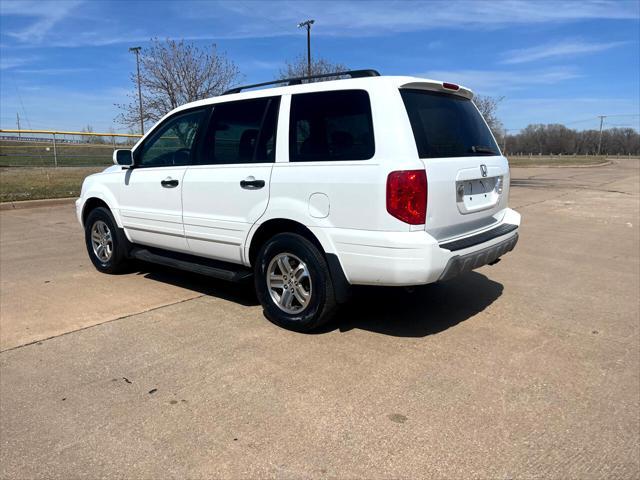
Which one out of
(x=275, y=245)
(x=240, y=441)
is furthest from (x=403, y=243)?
(x=240, y=441)

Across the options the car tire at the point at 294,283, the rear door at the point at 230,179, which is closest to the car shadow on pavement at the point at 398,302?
the car tire at the point at 294,283

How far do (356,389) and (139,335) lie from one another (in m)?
1.95

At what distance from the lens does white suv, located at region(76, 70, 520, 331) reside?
11.5ft

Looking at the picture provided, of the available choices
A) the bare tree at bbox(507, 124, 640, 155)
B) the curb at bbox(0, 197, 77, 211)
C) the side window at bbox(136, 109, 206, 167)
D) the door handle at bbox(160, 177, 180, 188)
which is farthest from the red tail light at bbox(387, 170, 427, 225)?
the bare tree at bbox(507, 124, 640, 155)

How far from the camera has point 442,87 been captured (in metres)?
4.07

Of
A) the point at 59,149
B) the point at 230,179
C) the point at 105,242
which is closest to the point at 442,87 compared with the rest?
the point at 230,179

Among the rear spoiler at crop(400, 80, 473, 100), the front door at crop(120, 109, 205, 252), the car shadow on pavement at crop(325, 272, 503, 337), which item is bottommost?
the car shadow on pavement at crop(325, 272, 503, 337)

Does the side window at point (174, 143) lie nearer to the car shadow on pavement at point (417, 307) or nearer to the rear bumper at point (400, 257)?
the rear bumper at point (400, 257)

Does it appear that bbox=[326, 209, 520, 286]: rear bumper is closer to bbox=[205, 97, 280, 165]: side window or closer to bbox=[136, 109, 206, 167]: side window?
bbox=[205, 97, 280, 165]: side window

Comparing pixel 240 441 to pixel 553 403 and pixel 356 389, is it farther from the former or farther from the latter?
pixel 553 403

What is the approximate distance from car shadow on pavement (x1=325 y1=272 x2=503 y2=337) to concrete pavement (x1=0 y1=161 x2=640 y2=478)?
0.03 m

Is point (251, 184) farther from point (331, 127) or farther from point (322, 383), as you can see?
point (322, 383)

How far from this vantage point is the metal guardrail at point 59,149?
2180cm

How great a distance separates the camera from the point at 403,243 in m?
3.46
